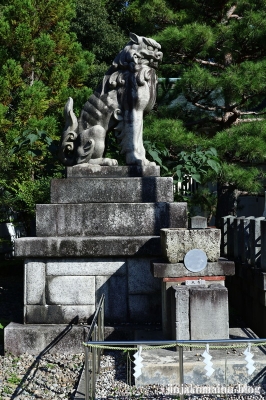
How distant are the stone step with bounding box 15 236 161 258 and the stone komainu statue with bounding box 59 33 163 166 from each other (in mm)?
1136

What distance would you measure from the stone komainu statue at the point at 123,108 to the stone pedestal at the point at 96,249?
47cm

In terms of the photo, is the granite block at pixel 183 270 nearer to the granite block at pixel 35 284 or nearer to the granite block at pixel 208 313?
the granite block at pixel 208 313

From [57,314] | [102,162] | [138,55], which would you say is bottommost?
[57,314]

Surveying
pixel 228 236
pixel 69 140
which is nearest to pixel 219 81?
pixel 228 236

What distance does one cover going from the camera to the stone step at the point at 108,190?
6.78 metres

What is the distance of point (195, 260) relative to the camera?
5.66 meters

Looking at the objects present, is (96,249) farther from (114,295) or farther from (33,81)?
(33,81)

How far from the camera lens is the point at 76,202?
677 centimetres

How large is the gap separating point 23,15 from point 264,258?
8.68 m

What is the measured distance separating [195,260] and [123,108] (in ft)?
7.98

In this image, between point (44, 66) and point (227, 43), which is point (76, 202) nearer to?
point (227, 43)

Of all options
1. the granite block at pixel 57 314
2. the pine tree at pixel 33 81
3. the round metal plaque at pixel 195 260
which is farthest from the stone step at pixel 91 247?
the pine tree at pixel 33 81

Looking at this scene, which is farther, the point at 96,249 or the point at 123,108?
the point at 123,108

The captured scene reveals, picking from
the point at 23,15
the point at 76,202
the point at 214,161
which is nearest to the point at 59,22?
the point at 23,15
